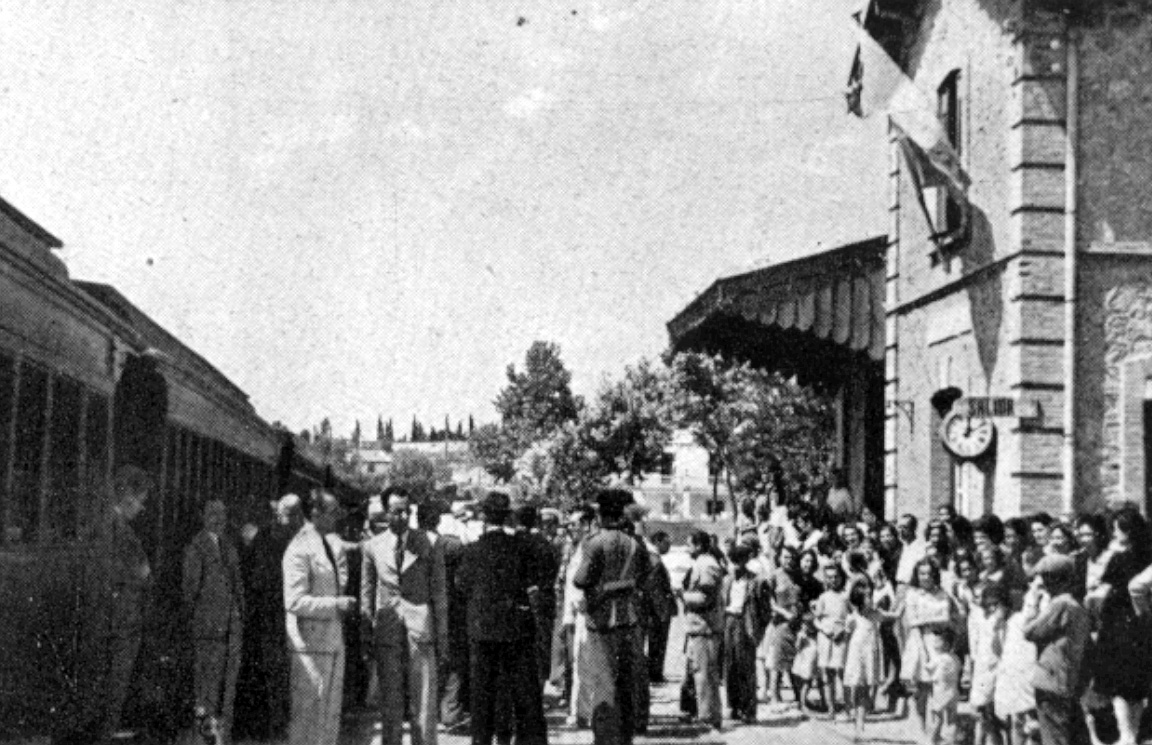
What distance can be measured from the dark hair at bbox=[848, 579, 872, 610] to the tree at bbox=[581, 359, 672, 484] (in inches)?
1898

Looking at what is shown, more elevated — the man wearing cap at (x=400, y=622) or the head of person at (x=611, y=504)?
the head of person at (x=611, y=504)

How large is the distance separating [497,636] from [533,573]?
1.67ft

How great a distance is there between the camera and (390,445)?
585ft

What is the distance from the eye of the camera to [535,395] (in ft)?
339

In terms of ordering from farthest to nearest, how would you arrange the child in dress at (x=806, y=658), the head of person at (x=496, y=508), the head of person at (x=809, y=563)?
the head of person at (x=809, y=563)
the child in dress at (x=806, y=658)
the head of person at (x=496, y=508)

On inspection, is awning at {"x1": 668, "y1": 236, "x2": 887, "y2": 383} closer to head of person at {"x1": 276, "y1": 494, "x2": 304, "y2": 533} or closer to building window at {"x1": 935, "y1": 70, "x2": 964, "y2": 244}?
building window at {"x1": 935, "y1": 70, "x2": 964, "y2": 244}

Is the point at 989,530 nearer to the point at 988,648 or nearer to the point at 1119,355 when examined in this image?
the point at 988,648

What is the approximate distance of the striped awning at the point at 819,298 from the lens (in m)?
21.7


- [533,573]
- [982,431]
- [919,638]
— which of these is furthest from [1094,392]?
[533,573]

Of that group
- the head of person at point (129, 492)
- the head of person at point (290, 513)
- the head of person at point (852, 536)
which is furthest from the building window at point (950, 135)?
the head of person at point (129, 492)

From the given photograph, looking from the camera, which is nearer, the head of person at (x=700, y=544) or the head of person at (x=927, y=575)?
the head of person at (x=927, y=575)

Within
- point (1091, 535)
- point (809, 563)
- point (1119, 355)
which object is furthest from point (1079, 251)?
point (1091, 535)

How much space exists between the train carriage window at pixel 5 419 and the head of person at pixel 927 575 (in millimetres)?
6849

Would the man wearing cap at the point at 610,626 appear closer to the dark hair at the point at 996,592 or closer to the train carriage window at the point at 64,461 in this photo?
the dark hair at the point at 996,592
